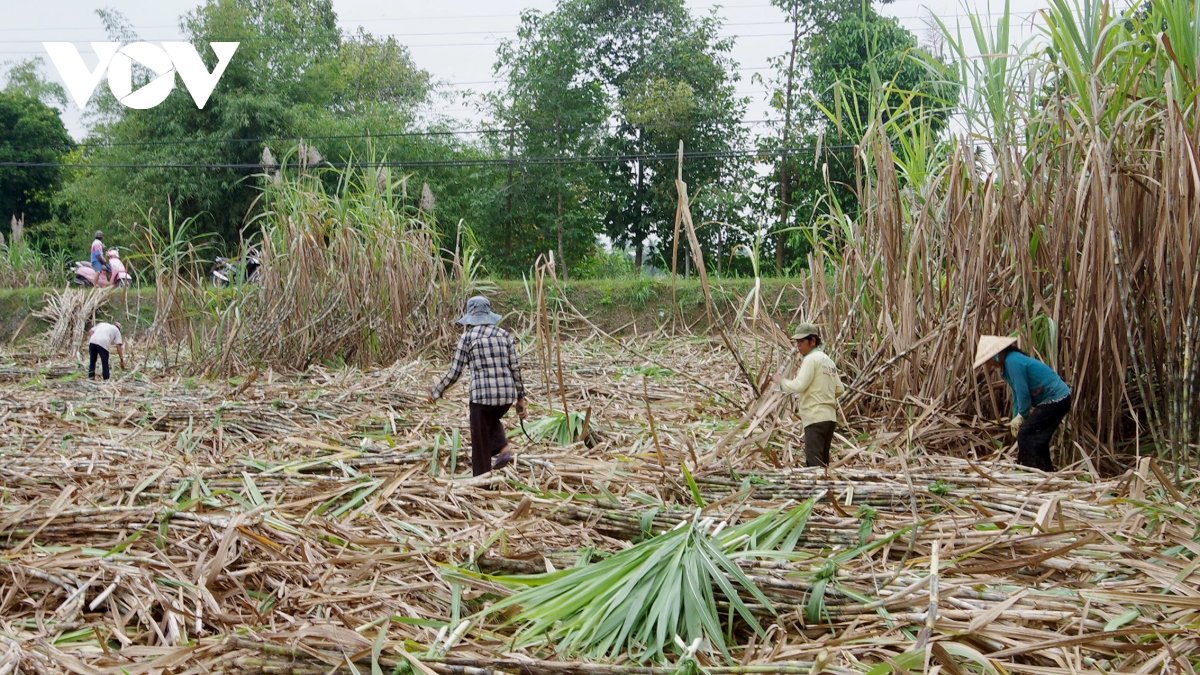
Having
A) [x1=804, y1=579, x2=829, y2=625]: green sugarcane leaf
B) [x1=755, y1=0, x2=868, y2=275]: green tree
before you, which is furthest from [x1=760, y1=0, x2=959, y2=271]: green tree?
[x1=804, y1=579, x2=829, y2=625]: green sugarcane leaf

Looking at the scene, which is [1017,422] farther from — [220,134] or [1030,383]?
[220,134]

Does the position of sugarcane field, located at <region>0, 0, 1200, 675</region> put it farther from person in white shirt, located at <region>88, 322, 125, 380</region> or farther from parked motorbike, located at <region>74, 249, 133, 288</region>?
parked motorbike, located at <region>74, 249, 133, 288</region>

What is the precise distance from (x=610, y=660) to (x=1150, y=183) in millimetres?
3300

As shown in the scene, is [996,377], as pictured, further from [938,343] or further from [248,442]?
[248,442]

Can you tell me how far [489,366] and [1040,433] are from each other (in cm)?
278

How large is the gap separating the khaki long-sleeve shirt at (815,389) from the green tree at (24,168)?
26.3m

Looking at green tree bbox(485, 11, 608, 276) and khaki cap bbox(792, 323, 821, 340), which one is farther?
green tree bbox(485, 11, 608, 276)

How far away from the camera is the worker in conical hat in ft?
15.4

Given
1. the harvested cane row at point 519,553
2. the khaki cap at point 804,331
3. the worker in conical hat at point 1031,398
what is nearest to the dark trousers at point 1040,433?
the worker in conical hat at point 1031,398

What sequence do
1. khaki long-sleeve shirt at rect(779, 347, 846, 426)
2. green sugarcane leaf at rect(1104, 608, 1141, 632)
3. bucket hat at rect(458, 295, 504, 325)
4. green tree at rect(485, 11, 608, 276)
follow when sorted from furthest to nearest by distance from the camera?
green tree at rect(485, 11, 608, 276)
bucket hat at rect(458, 295, 504, 325)
khaki long-sleeve shirt at rect(779, 347, 846, 426)
green sugarcane leaf at rect(1104, 608, 1141, 632)

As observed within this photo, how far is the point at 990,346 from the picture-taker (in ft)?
15.9

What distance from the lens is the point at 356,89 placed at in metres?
28.6

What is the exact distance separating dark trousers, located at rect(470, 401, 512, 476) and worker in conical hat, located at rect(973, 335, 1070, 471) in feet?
8.07

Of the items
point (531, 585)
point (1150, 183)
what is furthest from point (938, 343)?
point (531, 585)
